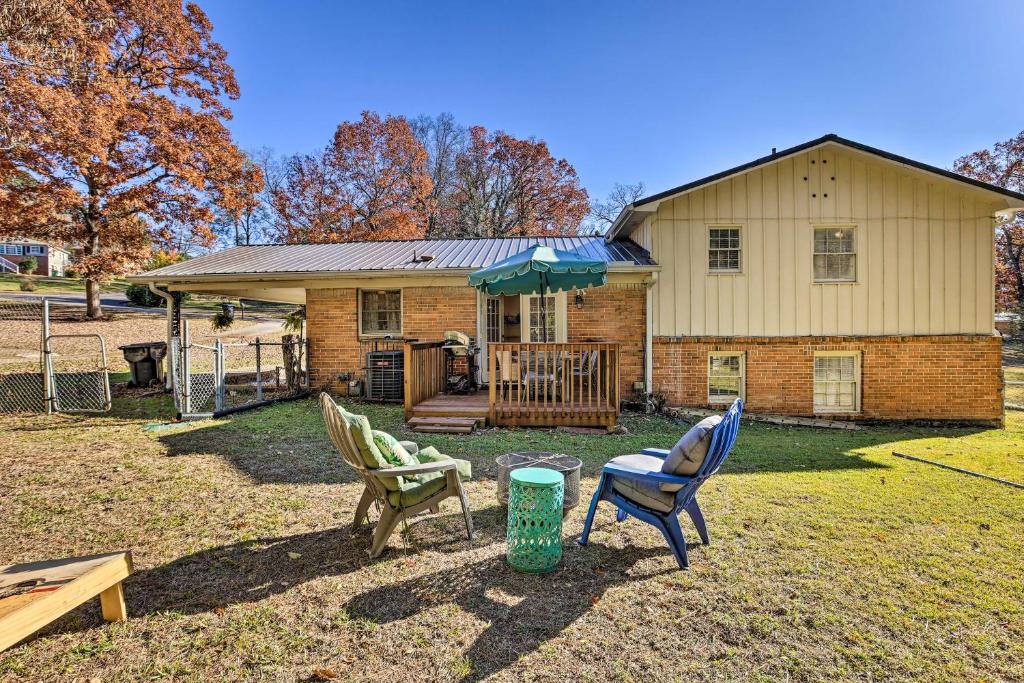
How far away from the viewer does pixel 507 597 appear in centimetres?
292

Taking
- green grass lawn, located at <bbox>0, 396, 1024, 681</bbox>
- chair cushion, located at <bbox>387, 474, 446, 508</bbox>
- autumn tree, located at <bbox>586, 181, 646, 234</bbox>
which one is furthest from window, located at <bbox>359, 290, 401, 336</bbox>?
autumn tree, located at <bbox>586, 181, 646, 234</bbox>

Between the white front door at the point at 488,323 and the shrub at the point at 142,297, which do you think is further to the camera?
the shrub at the point at 142,297

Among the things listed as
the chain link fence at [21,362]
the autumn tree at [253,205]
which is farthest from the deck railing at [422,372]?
the autumn tree at [253,205]

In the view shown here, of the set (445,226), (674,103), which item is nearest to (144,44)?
A: (445,226)

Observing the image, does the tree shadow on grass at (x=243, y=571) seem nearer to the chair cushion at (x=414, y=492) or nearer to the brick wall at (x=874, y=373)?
the chair cushion at (x=414, y=492)

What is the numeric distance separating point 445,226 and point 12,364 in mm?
19201

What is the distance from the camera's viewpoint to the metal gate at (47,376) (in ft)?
27.0

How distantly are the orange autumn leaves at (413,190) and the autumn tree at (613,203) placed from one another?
1950 millimetres

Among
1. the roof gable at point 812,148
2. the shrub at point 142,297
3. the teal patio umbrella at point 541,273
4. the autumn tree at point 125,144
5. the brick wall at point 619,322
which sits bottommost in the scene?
the brick wall at point 619,322

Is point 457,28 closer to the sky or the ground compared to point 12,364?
closer to the sky

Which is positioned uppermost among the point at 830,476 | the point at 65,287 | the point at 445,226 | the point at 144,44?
the point at 144,44

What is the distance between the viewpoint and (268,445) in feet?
21.1

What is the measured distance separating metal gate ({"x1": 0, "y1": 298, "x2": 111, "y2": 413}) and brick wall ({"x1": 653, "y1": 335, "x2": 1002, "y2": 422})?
10.0 m

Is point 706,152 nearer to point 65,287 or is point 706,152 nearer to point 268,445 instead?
point 268,445
